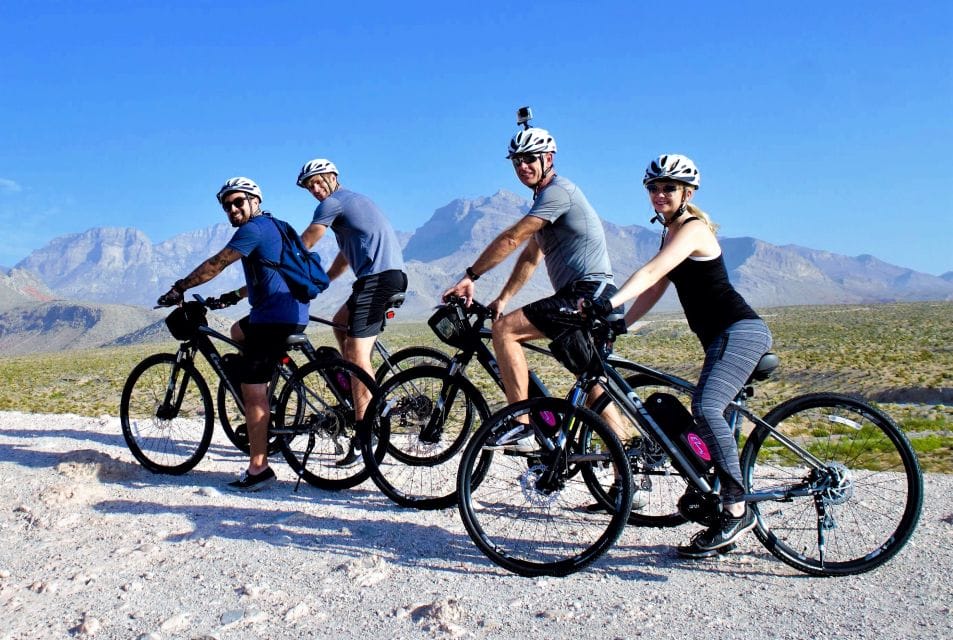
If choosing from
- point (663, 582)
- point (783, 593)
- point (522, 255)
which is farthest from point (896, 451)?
point (522, 255)

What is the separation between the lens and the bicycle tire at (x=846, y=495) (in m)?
4.16

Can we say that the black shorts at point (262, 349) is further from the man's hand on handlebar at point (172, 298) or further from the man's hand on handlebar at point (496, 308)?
the man's hand on handlebar at point (496, 308)

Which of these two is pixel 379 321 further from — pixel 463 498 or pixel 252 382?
pixel 463 498

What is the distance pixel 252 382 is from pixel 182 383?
4.16ft

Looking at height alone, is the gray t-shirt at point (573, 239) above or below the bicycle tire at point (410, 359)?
above

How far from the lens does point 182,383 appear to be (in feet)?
22.5

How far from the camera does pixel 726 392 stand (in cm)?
425

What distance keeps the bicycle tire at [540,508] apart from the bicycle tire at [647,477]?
0.59ft

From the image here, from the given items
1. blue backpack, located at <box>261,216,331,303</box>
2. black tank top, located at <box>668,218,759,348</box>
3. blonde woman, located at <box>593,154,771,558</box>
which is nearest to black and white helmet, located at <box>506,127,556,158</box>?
blonde woman, located at <box>593,154,771,558</box>

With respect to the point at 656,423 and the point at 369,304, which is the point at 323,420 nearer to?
the point at 369,304

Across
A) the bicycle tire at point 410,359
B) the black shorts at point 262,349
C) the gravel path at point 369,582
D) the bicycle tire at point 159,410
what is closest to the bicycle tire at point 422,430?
the gravel path at point 369,582

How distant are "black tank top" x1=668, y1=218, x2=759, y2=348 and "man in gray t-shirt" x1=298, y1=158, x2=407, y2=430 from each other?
8.73 feet

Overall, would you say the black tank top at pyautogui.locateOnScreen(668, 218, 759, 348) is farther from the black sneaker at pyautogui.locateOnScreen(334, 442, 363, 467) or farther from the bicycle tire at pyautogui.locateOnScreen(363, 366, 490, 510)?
the black sneaker at pyautogui.locateOnScreen(334, 442, 363, 467)

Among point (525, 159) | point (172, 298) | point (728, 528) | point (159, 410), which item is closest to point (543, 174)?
point (525, 159)
